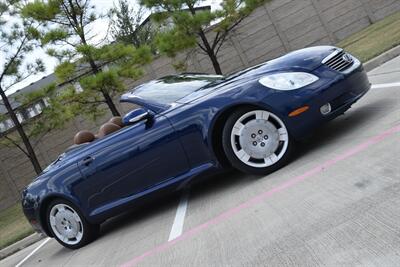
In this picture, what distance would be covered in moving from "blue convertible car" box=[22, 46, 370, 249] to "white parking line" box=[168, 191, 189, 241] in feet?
0.89

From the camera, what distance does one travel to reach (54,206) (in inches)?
237

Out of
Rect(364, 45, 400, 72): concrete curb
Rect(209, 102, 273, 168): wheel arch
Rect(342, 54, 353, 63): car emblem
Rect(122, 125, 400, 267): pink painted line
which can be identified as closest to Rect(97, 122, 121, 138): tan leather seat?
Rect(209, 102, 273, 168): wheel arch

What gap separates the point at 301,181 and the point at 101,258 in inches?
82.4

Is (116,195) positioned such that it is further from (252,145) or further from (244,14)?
(244,14)

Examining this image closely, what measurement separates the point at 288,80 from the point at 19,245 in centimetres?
578

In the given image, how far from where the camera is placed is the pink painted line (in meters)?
4.32

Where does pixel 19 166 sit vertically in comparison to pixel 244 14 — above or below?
below

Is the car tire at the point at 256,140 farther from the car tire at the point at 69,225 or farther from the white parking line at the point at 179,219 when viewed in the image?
the car tire at the point at 69,225

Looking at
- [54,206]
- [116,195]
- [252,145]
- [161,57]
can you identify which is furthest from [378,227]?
[161,57]

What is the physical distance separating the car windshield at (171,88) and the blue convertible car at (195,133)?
1 centimetres

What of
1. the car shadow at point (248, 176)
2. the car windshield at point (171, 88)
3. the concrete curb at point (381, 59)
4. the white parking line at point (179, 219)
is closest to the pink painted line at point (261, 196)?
the white parking line at point (179, 219)

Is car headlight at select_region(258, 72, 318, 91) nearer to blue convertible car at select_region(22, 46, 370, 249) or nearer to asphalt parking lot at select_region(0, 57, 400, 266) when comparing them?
blue convertible car at select_region(22, 46, 370, 249)

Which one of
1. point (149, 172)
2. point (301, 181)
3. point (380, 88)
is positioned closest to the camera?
point (301, 181)

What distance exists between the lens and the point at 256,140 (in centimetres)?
479
